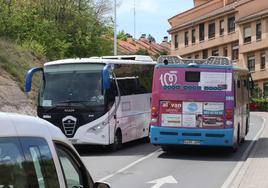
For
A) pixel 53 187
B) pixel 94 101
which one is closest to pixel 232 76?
pixel 94 101

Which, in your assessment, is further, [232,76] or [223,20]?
[223,20]

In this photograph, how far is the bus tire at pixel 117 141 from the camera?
2012 cm

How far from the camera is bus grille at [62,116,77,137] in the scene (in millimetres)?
19406

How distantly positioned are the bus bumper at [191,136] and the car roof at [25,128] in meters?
13.9

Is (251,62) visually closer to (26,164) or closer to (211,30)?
(211,30)

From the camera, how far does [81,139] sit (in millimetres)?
19297

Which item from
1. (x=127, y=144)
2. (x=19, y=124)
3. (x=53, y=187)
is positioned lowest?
(x=127, y=144)

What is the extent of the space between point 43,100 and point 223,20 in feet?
220

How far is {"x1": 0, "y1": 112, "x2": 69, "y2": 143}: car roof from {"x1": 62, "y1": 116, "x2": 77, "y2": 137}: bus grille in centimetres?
1501

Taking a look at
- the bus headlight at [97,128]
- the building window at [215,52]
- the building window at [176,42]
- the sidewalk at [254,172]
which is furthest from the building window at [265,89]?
the bus headlight at [97,128]

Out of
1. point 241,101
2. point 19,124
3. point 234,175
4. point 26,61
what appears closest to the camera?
point 19,124

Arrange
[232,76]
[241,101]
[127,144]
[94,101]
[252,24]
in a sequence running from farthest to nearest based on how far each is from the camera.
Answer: [252,24] < [127,144] < [241,101] < [94,101] < [232,76]

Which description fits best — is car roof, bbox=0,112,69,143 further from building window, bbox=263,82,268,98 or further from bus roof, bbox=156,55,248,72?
building window, bbox=263,82,268,98

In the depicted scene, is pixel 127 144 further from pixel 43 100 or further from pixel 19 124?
pixel 19 124
